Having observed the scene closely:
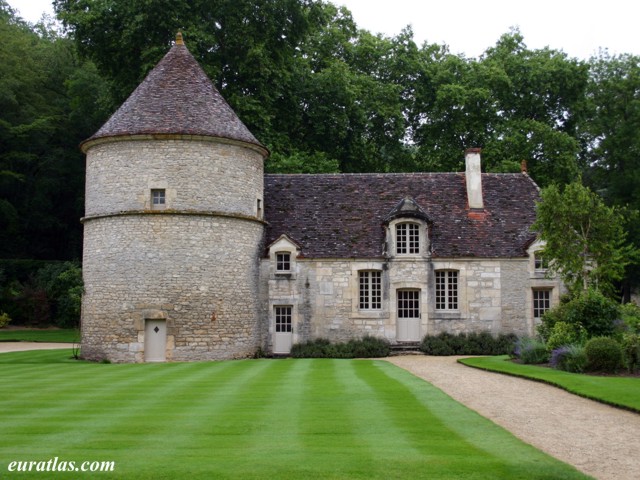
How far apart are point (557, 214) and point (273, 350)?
11.2m

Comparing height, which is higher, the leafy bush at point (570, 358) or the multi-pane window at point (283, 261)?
the multi-pane window at point (283, 261)

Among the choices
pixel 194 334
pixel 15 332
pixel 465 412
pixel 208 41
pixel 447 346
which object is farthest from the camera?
pixel 15 332

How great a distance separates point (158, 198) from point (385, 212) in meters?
8.89

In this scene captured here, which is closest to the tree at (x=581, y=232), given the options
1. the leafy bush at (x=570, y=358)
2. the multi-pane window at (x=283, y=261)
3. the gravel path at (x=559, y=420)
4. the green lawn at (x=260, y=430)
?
the leafy bush at (x=570, y=358)

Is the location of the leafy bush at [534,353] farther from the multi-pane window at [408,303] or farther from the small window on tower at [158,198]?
the small window on tower at [158,198]

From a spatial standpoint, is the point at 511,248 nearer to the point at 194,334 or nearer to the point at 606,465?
the point at 194,334

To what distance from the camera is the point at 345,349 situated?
2730cm

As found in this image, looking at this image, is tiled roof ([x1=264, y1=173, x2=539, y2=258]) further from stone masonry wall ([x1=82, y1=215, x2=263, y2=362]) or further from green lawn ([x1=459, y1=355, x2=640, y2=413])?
green lawn ([x1=459, y1=355, x2=640, y2=413])

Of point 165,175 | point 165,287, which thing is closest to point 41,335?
point 165,287

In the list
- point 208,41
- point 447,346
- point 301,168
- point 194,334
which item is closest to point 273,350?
point 194,334

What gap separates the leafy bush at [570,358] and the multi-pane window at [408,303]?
8.57 m

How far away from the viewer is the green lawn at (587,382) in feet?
45.5

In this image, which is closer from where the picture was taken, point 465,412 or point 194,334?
point 465,412

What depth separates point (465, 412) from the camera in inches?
497
